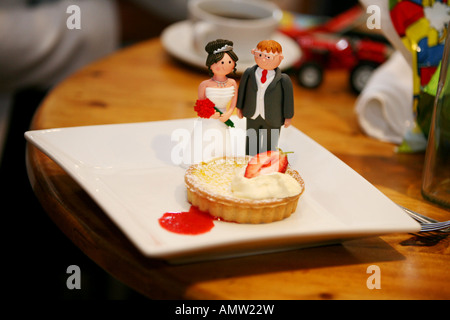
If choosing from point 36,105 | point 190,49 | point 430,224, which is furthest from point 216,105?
point 36,105

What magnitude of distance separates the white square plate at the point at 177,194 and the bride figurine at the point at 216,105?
0.22ft

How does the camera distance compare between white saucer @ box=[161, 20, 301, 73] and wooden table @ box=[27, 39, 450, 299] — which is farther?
white saucer @ box=[161, 20, 301, 73]

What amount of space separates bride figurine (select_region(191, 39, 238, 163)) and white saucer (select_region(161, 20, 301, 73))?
0.55m

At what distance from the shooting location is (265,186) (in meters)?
0.79

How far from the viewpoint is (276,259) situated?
0.74 meters

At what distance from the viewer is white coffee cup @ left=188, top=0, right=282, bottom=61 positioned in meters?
1.45

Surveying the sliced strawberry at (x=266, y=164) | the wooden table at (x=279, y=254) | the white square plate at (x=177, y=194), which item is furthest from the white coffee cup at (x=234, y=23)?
the sliced strawberry at (x=266, y=164)

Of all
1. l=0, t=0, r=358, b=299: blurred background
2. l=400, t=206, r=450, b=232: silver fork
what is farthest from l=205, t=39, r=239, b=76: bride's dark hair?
l=0, t=0, r=358, b=299: blurred background

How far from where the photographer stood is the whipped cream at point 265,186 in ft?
2.53

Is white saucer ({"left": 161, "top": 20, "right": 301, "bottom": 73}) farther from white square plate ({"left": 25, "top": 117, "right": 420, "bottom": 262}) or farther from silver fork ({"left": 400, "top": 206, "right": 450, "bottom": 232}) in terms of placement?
silver fork ({"left": 400, "top": 206, "right": 450, "bottom": 232})

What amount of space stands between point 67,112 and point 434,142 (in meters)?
0.80

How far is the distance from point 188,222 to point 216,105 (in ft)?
0.76
